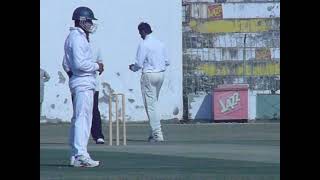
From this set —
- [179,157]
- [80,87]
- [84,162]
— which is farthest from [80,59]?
[179,157]

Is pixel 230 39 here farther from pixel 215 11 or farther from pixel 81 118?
pixel 81 118

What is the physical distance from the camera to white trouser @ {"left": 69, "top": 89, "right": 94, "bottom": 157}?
1349 cm

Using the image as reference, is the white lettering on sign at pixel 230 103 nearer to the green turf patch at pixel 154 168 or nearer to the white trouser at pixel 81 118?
the green turf patch at pixel 154 168

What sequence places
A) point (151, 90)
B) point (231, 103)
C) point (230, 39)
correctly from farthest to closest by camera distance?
point (230, 39) < point (231, 103) < point (151, 90)

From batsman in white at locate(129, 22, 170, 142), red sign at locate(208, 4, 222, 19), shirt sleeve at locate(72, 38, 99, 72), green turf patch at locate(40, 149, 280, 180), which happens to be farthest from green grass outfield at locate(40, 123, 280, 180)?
red sign at locate(208, 4, 222, 19)

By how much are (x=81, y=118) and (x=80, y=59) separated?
0.69 metres

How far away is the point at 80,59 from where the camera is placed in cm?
1341

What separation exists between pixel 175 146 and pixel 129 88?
24.8ft

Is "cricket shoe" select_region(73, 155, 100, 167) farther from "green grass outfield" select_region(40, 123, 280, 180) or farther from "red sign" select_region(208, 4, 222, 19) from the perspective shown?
"red sign" select_region(208, 4, 222, 19)

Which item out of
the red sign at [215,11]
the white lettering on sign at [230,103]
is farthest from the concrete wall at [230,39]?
the white lettering on sign at [230,103]

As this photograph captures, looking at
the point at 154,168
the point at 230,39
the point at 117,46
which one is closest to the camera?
the point at 154,168

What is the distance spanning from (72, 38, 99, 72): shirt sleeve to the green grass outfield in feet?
3.79

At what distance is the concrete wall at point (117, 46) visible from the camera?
78.6 feet
